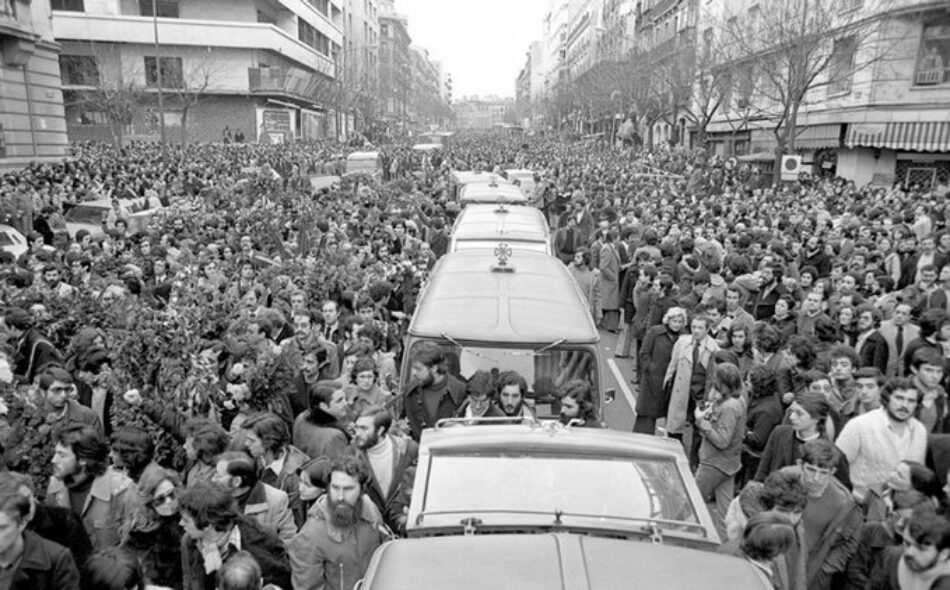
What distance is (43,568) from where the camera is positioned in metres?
3.24

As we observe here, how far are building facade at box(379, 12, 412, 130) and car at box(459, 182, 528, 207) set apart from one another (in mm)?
77937

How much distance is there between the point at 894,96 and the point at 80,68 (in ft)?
168

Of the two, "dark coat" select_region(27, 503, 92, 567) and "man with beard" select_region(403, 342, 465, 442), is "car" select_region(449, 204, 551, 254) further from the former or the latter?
"dark coat" select_region(27, 503, 92, 567)

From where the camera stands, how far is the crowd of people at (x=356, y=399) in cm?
372

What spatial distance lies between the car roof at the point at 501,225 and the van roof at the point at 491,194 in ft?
9.05

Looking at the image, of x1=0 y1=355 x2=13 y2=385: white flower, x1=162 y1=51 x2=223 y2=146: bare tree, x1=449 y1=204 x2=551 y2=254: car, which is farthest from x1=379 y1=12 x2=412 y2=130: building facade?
x1=0 y1=355 x2=13 y2=385: white flower

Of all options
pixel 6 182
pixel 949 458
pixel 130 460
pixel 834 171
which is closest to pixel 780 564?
pixel 949 458

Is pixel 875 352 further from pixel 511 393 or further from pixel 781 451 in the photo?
pixel 511 393

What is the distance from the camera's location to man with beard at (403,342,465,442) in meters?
5.46

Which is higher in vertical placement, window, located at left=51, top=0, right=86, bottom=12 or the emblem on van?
window, located at left=51, top=0, right=86, bottom=12

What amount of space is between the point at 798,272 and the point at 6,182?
18882 mm

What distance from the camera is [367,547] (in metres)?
3.81

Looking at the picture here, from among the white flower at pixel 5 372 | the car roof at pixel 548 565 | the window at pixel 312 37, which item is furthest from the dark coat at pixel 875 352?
the window at pixel 312 37

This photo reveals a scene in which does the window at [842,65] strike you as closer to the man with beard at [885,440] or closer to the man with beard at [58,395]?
the man with beard at [885,440]
